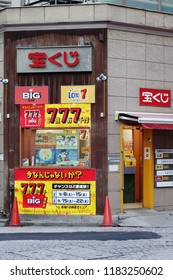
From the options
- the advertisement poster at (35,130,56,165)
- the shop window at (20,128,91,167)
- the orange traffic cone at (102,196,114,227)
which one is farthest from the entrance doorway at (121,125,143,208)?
the orange traffic cone at (102,196,114,227)

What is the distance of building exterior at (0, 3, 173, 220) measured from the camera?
15.2m

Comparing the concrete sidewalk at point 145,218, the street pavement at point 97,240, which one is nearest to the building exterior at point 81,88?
the concrete sidewalk at point 145,218

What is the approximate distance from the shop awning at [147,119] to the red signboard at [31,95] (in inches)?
90.8

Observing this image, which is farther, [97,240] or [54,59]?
[54,59]

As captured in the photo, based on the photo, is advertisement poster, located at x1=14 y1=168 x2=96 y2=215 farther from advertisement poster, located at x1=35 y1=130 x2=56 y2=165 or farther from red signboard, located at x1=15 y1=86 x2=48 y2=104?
red signboard, located at x1=15 y1=86 x2=48 y2=104

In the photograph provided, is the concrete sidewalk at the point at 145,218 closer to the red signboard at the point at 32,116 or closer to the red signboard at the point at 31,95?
the red signboard at the point at 32,116

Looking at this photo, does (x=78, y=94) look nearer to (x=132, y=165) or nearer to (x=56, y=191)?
Result: (x=56, y=191)

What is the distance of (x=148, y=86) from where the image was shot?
1596 cm

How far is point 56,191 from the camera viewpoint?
599 inches

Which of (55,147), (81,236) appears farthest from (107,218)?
(55,147)

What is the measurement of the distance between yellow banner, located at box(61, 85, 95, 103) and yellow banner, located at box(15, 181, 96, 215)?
8.21 feet

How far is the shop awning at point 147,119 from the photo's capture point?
1476 centimetres

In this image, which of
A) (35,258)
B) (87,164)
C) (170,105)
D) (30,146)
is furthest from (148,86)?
(35,258)

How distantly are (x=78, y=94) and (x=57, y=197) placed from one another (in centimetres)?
320
